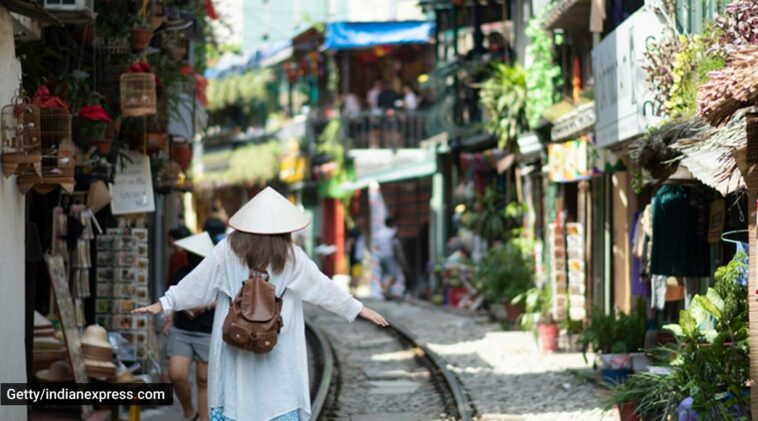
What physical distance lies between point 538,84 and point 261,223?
16.6 meters

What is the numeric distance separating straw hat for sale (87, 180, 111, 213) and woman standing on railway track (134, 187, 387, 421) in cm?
711

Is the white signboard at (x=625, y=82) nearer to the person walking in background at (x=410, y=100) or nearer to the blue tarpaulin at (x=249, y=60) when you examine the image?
the person walking in background at (x=410, y=100)

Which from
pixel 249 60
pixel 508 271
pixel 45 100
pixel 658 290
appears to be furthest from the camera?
pixel 249 60

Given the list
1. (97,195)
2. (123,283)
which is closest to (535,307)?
(123,283)

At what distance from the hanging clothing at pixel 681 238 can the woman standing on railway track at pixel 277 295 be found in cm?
609

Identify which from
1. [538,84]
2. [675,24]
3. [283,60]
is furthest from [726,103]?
[283,60]

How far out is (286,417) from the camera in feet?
29.1

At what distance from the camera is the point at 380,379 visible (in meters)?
18.8

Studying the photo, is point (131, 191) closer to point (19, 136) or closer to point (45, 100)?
point (45, 100)

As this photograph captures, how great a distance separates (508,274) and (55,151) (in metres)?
14.1

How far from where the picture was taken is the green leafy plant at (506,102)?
2634cm

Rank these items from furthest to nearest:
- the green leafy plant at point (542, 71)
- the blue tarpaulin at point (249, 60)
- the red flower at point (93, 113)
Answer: the blue tarpaulin at point (249, 60), the green leafy plant at point (542, 71), the red flower at point (93, 113)

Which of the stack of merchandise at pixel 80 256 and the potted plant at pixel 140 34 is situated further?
the potted plant at pixel 140 34

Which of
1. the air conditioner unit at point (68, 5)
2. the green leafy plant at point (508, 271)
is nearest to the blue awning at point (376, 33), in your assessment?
the green leafy plant at point (508, 271)
